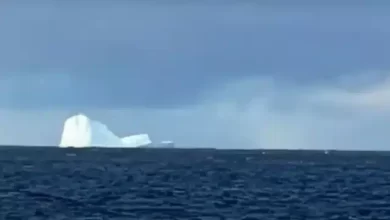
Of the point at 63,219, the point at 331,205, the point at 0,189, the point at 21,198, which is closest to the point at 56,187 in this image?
the point at 0,189

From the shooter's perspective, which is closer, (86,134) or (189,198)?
(189,198)

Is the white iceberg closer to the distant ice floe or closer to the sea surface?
the distant ice floe

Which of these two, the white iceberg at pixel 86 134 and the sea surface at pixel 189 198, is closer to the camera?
the sea surface at pixel 189 198

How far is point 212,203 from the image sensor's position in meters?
53.3

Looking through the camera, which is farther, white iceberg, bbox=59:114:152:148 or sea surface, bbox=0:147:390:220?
white iceberg, bbox=59:114:152:148

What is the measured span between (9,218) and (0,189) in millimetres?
18246

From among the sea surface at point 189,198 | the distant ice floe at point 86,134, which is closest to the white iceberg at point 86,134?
the distant ice floe at point 86,134

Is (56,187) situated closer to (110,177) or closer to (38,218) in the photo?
(110,177)

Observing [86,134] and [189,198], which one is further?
[86,134]

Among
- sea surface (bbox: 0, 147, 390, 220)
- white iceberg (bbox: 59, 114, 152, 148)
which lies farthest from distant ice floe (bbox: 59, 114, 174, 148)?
sea surface (bbox: 0, 147, 390, 220)

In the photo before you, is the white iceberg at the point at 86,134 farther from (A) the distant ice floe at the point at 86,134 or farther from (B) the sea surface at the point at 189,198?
(B) the sea surface at the point at 189,198

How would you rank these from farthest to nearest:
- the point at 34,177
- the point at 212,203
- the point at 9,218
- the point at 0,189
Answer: the point at 34,177
the point at 0,189
the point at 212,203
the point at 9,218

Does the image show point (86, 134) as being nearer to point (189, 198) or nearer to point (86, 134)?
point (86, 134)

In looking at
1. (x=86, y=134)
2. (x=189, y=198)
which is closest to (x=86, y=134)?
(x=86, y=134)
